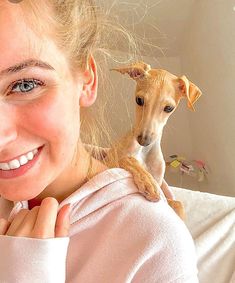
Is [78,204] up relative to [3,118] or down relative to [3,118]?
down

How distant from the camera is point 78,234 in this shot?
73 centimetres

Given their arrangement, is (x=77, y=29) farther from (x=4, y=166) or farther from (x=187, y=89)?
(x=187, y=89)

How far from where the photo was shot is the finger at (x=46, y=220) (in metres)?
0.61

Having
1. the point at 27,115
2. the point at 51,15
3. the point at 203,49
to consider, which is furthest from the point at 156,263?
the point at 203,49

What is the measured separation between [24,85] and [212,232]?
722mm

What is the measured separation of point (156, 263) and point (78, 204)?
6.1 inches

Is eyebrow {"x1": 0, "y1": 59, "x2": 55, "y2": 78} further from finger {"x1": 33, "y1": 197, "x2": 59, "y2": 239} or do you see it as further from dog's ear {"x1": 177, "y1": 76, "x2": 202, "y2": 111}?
dog's ear {"x1": 177, "y1": 76, "x2": 202, "y2": 111}

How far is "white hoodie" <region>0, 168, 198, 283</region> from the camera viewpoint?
0.69 meters

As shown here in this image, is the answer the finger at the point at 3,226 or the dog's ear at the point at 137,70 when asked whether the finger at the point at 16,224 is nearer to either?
the finger at the point at 3,226

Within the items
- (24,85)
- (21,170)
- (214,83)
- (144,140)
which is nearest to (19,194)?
(21,170)

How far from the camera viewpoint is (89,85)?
0.74m

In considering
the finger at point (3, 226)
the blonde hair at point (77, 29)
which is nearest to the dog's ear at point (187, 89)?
the blonde hair at point (77, 29)

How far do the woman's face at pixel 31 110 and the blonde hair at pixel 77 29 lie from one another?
2 centimetres

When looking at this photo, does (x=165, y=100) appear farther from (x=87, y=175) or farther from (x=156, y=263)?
(x=156, y=263)
